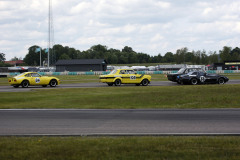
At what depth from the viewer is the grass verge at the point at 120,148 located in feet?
17.6

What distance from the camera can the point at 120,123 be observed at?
9109 millimetres

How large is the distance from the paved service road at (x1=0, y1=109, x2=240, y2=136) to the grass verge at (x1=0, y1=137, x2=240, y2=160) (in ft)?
3.08

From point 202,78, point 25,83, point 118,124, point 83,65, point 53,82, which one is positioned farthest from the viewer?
point 83,65

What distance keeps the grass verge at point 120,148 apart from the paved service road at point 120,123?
0.94 m

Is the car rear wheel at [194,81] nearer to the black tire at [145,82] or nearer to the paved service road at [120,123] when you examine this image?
the black tire at [145,82]

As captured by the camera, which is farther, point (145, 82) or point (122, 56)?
point (122, 56)

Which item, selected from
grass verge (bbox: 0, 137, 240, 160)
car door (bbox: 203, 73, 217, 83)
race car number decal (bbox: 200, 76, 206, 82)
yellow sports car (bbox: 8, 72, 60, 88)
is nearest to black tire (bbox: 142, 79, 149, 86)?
race car number decal (bbox: 200, 76, 206, 82)

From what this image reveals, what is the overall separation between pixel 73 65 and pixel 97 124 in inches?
2512

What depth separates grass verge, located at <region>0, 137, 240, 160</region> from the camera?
537 centimetres

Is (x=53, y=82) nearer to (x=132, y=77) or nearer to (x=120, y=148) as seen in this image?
(x=132, y=77)

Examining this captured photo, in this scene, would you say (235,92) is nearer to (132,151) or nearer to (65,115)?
(65,115)

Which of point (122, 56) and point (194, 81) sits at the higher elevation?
point (122, 56)

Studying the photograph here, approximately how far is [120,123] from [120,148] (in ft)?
10.5

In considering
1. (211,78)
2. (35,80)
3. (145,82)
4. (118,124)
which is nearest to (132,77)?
(145,82)
